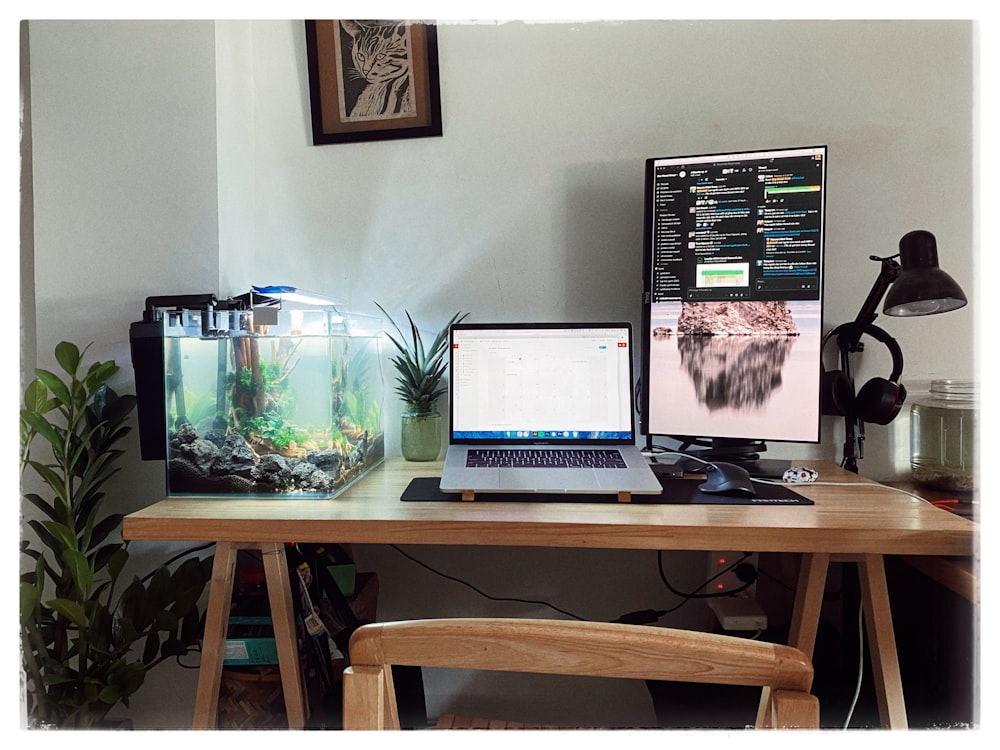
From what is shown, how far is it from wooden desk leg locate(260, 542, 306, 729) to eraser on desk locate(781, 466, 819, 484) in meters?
0.95

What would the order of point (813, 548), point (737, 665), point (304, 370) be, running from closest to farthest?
1. point (737, 665)
2. point (813, 548)
3. point (304, 370)

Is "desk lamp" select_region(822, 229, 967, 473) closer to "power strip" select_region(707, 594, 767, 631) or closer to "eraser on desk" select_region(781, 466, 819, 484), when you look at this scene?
"eraser on desk" select_region(781, 466, 819, 484)

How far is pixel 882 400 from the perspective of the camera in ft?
3.94

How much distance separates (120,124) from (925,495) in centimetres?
193

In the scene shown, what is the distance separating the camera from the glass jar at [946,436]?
117 cm

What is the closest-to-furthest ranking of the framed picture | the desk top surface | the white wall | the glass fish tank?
the desk top surface < the glass fish tank < the white wall < the framed picture

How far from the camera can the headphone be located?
120 cm

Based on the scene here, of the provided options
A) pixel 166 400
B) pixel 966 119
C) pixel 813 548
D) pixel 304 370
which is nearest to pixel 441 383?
pixel 304 370

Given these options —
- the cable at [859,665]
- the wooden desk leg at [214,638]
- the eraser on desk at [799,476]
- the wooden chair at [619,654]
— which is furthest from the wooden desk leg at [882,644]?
the wooden desk leg at [214,638]

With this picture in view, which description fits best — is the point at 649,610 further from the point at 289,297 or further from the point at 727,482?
the point at 289,297

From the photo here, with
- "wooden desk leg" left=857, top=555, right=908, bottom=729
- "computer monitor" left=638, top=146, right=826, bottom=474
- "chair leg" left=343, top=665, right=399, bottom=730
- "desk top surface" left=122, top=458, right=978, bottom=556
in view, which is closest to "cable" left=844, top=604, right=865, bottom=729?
"wooden desk leg" left=857, top=555, right=908, bottom=729

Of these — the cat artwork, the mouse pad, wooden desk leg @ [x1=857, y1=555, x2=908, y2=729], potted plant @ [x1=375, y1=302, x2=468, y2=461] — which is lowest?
wooden desk leg @ [x1=857, y1=555, x2=908, y2=729]

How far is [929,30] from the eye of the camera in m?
1.33

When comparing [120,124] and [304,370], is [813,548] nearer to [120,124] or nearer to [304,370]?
[304,370]
